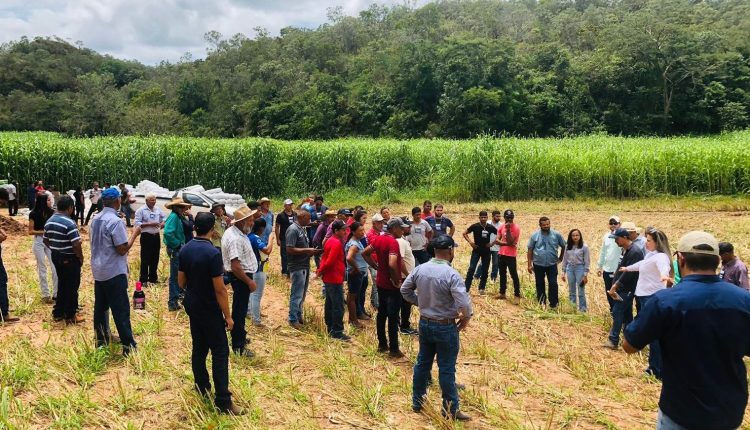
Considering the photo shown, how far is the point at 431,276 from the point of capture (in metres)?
A: 5.12

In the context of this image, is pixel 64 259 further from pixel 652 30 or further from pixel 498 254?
pixel 652 30

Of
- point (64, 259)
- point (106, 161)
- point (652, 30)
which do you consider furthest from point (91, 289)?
point (652, 30)

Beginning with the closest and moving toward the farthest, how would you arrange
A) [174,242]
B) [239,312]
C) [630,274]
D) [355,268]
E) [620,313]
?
[239,312] < [630,274] < [620,313] < [355,268] < [174,242]

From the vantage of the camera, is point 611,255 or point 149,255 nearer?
point 611,255

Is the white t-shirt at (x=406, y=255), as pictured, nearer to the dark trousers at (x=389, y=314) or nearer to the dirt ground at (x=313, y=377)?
the dark trousers at (x=389, y=314)

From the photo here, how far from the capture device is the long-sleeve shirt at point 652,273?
6523mm

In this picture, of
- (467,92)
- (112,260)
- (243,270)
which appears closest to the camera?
(112,260)

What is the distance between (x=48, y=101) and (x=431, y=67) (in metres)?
37.5

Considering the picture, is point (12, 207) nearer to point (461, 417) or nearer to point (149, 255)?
point (149, 255)

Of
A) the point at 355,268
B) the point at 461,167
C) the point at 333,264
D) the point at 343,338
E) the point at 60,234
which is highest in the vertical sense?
the point at 461,167

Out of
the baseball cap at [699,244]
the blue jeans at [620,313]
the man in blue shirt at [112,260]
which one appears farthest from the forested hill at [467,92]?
the baseball cap at [699,244]

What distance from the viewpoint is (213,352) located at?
491cm

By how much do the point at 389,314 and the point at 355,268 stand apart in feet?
4.15

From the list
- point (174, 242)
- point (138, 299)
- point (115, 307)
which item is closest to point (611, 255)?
point (174, 242)
